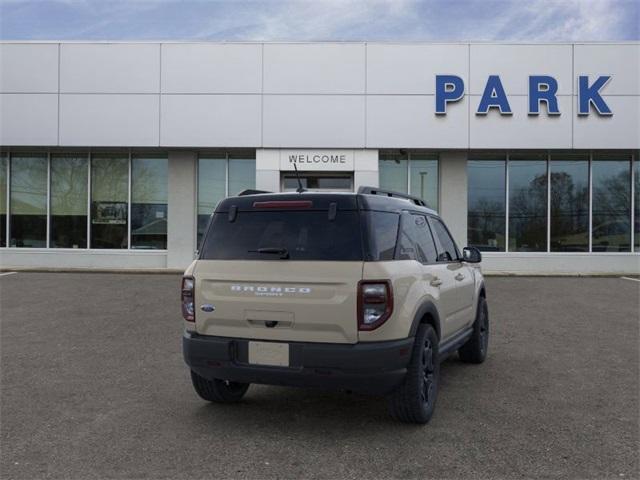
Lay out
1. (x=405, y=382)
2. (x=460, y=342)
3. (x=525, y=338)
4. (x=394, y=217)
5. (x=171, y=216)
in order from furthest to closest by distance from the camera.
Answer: (x=171, y=216), (x=525, y=338), (x=460, y=342), (x=394, y=217), (x=405, y=382)

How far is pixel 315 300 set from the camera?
407 centimetres

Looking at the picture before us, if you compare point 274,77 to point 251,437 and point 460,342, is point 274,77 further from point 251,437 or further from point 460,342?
point 251,437

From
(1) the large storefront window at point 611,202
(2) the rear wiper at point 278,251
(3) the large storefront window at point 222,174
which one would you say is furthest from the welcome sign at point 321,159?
(2) the rear wiper at point 278,251

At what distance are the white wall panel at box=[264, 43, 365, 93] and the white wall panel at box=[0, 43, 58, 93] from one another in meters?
6.11

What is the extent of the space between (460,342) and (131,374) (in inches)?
138

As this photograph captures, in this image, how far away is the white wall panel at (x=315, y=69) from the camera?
15.5 meters

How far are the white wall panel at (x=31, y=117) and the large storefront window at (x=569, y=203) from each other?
14.6 meters

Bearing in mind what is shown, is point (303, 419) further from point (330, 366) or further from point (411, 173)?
point (411, 173)

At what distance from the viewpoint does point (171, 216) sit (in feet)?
54.6

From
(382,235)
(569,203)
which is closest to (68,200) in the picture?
(569,203)

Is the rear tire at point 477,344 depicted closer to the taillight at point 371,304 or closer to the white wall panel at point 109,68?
the taillight at point 371,304

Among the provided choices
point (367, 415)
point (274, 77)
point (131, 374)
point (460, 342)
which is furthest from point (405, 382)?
point (274, 77)

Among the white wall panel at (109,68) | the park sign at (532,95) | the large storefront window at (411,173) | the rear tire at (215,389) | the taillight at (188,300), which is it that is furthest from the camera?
the large storefront window at (411,173)

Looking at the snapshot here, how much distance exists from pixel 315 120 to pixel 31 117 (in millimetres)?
8099
